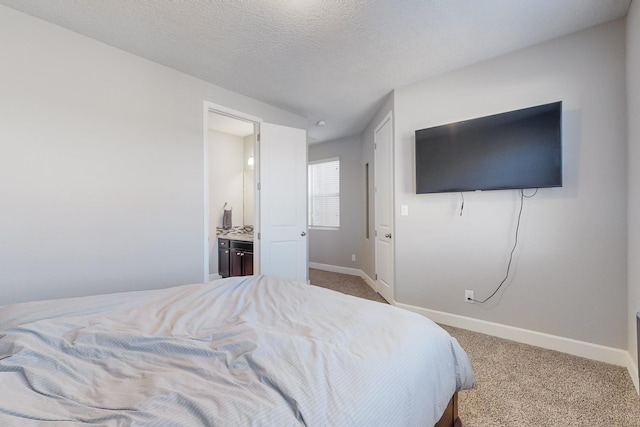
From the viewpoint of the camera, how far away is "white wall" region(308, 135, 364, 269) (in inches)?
Result: 192

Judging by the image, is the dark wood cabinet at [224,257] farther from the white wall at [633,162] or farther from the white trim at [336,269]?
the white wall at [633,162]

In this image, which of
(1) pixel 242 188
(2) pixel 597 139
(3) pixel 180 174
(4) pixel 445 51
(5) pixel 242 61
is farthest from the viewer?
(1) pixel 242 188

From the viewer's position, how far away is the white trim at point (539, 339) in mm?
2020

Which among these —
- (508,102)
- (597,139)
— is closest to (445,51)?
(508,102)

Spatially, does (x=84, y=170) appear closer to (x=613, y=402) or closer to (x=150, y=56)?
(x=150, y=56)

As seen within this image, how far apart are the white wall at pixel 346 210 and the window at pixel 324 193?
13cm

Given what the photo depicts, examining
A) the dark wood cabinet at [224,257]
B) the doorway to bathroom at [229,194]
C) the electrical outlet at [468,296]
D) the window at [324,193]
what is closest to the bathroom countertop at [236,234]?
the doorway to bathroom at [229,194]

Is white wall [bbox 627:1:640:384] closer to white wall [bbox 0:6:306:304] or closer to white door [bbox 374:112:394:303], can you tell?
white door [bbox 374:112:394:303]

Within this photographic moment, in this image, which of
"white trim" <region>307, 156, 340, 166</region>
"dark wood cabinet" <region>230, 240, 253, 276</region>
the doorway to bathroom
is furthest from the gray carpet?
"white trim" <region>307, 156, 340, 166</region>

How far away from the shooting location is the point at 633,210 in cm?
185

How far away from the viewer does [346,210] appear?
5.04 metres

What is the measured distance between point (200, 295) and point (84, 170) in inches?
59.9

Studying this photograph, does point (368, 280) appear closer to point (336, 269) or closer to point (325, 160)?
point (336, 269)

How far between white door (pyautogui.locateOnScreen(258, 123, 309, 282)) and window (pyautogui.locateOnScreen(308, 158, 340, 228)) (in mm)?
1492
